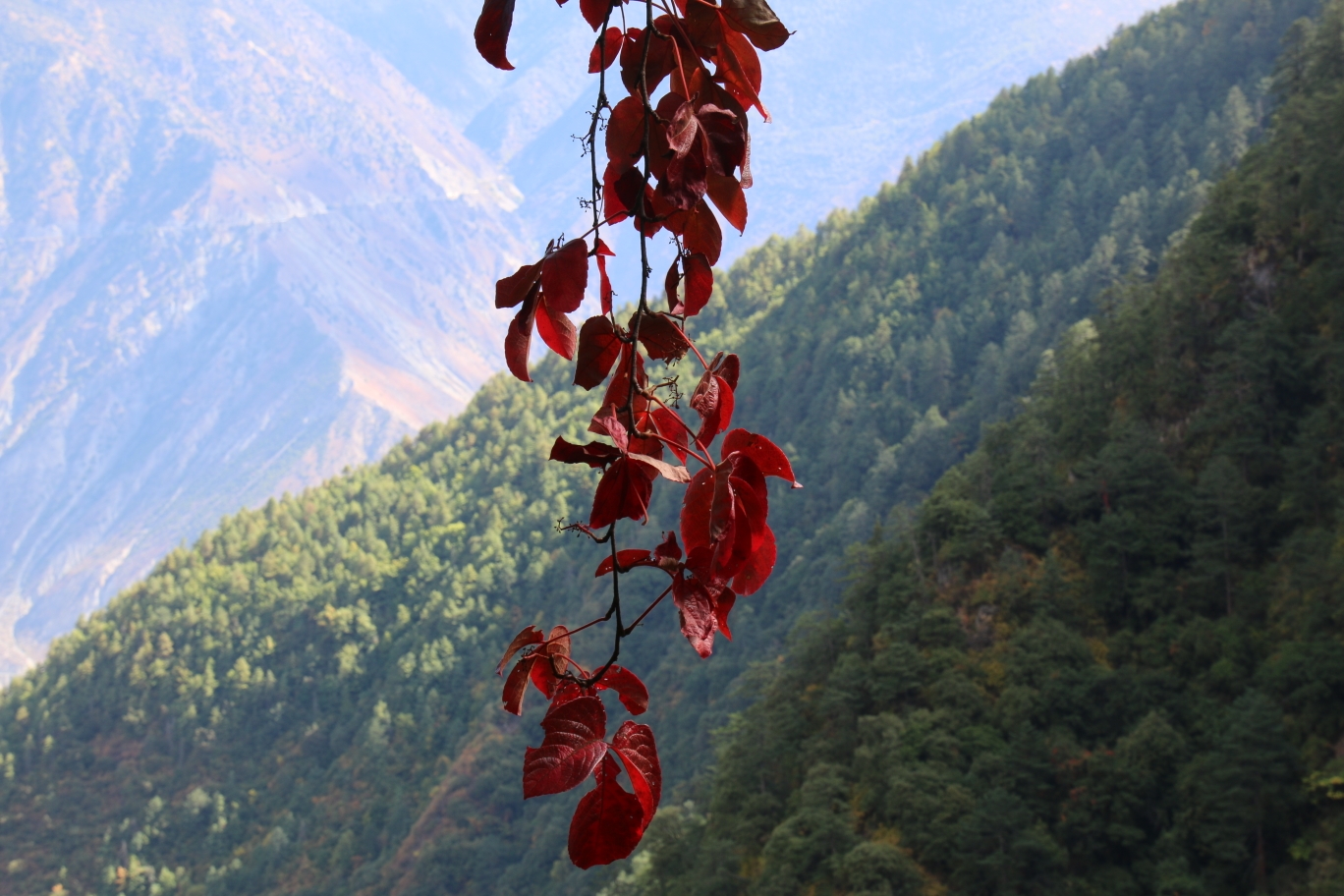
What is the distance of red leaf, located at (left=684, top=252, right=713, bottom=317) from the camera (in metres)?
1.41

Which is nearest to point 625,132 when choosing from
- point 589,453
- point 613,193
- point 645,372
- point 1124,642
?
point 613,193

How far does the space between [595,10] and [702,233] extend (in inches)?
12.9

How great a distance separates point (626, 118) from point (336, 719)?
10239 centimetres

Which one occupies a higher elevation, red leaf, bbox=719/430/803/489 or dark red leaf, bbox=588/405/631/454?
dark red leaf, bbox=588/405/631/454

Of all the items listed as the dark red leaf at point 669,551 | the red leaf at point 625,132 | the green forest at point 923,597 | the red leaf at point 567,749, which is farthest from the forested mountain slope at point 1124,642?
the red leaf at point 625,132

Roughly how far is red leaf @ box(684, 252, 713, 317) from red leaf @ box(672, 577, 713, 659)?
1.16 ft

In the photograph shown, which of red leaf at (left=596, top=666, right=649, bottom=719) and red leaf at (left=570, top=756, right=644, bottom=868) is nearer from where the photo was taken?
red leaf at (left=570, top=756, right=644, bottom=868)

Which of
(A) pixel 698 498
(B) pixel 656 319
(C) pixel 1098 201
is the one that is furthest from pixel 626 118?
(C) pixel 1098 201

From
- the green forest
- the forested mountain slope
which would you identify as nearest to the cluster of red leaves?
the forested mountain slope

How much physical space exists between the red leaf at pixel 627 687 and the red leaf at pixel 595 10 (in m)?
0.82

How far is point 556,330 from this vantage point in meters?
1.40

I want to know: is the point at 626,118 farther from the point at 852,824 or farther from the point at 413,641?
the point at 413,641

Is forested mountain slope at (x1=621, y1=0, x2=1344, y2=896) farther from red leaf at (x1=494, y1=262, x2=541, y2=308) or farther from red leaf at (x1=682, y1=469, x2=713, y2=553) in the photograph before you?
red leaf at (x1=494, y1=262, x2=541, y2=308)

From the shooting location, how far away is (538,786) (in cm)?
118
